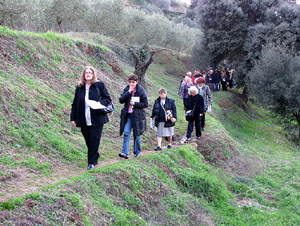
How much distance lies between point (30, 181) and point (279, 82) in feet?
61.0

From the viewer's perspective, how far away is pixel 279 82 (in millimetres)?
21703

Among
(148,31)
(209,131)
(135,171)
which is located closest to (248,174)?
(209,131)

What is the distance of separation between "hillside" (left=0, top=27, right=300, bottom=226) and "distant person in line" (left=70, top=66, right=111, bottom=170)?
0.60 metres

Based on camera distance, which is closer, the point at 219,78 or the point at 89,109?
the point at 89,109

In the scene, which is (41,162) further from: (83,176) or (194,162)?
(194,162)

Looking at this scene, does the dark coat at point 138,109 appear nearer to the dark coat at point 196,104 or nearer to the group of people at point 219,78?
the dark coat at point 196,104

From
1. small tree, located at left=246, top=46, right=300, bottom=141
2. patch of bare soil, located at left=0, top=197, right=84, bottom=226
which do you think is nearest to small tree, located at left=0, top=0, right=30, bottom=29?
small tree, located at left=246, top=46, right=300, bottom=141

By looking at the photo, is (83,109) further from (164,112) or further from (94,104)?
(164,112)

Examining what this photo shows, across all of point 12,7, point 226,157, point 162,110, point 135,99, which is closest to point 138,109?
point 135,99

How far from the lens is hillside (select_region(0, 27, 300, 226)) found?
5.55m

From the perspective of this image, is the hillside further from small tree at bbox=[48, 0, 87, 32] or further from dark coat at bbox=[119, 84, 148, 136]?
small tree at bbox=[48, 0, 87, 32]

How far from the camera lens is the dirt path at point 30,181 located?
5414 mm

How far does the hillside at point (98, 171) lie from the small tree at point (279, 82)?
268 inches

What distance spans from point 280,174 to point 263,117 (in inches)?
699
